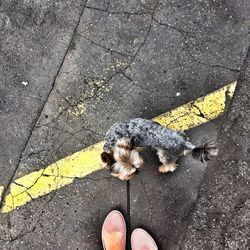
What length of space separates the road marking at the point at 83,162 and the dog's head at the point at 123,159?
0.96m

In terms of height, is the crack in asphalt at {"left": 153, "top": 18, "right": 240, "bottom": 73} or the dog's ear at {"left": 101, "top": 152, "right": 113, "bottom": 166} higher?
the crack in asphalt at {"left": 153, "top": 18, "right": 240, "bottom": 73}

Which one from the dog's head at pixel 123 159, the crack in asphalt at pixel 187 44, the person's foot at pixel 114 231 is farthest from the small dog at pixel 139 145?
the crack in asphalt at pixel 187 44

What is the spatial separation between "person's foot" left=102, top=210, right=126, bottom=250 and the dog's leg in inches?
27.8

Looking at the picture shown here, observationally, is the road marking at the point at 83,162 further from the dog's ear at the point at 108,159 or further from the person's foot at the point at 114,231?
the dog's ear at the point at 108,159

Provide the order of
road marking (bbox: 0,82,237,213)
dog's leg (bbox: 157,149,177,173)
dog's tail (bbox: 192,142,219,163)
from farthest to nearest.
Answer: road marking (bbox: 0,82,237,213) → dog's leg (bbox: 157,149,177,173) → dog's tail (bbox: 192,142,219,163)

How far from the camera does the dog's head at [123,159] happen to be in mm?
3711

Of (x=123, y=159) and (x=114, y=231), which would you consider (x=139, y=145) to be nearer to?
(x=123, y=159)

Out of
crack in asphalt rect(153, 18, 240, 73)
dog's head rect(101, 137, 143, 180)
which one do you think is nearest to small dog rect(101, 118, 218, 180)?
dog's head rect(101, 137, 143, 180)

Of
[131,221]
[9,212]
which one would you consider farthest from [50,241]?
[131,221]

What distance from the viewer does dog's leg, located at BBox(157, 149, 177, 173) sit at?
161 inches

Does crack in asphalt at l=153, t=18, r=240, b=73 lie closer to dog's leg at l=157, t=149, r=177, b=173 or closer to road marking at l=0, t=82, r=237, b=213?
road marking at l=0, t=82, r=237, b=213

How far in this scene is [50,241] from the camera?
16.0 feet

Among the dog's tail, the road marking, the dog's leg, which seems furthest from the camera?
the road marking

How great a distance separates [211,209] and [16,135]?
2195 mm
